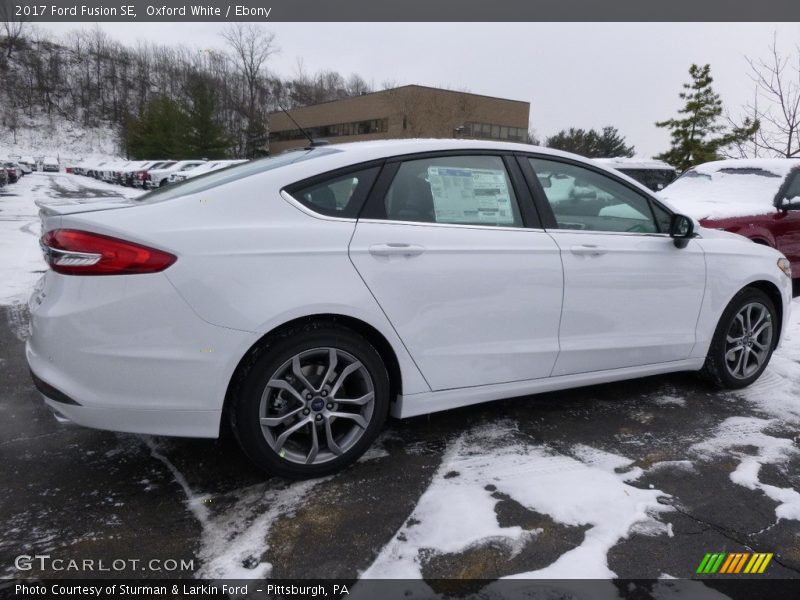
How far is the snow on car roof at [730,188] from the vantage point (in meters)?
6.80

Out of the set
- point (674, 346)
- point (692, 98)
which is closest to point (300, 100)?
point (692, 98)

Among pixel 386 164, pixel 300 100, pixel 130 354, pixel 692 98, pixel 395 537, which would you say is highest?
pixel 300 100

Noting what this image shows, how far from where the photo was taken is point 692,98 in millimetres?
31922

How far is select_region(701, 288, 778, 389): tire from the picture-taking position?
379 centimetres

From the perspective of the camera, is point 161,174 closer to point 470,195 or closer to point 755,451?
point 470,195

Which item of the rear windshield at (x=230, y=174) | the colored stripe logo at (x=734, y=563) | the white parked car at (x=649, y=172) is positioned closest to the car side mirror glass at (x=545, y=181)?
the rear windshield at (x=230, y=174)

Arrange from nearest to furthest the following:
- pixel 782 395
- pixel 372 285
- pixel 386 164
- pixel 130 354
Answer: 1. pixel 130 354
2. pixel 372 285
3. pixel 386 164
4. pixel 782 395

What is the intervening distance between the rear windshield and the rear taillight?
0.40m

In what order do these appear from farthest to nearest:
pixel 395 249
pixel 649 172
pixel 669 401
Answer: pixel 649 172, pixel 669 401, pixel 395 249

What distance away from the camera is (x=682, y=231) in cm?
346

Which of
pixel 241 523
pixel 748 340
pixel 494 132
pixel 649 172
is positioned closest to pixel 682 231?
pixel 748 340

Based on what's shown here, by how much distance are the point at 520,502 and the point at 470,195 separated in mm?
1514

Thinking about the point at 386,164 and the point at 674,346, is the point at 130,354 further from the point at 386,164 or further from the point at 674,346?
the point at 674,346

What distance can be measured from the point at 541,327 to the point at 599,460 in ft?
2.38
